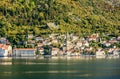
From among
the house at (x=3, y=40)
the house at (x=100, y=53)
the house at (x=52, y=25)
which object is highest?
the house at (x=52, y=25)

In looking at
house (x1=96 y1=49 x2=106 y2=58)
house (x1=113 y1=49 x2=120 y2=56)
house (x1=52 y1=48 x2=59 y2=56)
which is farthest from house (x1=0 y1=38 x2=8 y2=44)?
house (x1=113 y1=49 x2=120 y2=56)

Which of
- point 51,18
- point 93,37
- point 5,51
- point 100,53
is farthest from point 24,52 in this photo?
point 51,18

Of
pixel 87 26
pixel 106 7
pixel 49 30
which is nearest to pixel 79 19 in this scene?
pixel 87 26

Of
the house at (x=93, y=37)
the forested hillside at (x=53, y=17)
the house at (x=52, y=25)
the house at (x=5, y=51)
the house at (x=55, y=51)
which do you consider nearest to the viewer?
the house at (x=5, y=51)

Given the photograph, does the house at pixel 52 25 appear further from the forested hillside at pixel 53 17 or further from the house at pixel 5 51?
the house at pixel 5 51

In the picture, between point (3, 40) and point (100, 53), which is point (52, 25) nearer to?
point (3, 40)

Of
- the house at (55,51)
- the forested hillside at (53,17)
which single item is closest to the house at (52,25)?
the forested hillside at (53,17)
